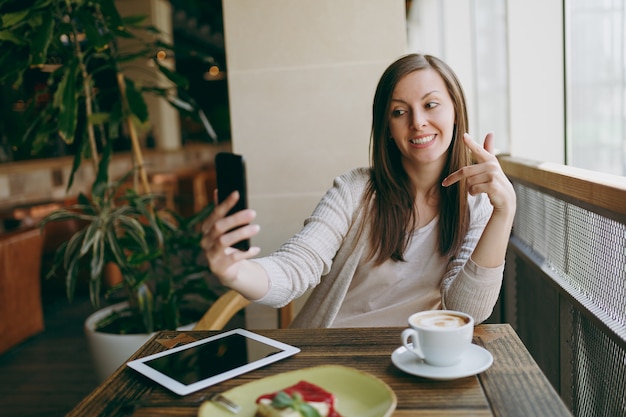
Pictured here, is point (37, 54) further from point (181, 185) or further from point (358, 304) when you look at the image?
point (181, 185)

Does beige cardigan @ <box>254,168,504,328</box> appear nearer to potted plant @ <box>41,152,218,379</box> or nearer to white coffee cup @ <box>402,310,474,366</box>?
white coffee cup @ <box>402,310,474,366</box>

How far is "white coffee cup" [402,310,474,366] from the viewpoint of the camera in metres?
1.02

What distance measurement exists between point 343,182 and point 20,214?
171 inches

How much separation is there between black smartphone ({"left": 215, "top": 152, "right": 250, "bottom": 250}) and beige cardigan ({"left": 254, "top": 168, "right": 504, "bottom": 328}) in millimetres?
364

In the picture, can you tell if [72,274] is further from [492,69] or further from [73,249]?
[492,69]

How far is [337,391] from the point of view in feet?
3.18

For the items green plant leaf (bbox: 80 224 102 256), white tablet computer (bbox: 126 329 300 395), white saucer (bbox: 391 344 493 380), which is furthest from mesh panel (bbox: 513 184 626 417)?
green plant leaf (bbox: 80 224 102 256)

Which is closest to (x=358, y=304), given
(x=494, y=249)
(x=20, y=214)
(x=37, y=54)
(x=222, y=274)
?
(x=494, y=249)

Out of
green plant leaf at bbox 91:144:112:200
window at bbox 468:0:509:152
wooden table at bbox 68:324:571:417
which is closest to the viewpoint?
wooden table at bbox 68:324:571:417

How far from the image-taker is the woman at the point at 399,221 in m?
1.66

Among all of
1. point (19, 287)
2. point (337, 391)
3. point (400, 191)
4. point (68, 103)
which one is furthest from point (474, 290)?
point (19, 287)

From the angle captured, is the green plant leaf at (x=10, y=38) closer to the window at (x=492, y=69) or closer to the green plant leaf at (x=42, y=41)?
the green plant leaf at (x=42, y=41)

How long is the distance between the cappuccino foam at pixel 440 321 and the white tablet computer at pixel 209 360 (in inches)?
10.0

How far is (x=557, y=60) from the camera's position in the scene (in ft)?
7.32
